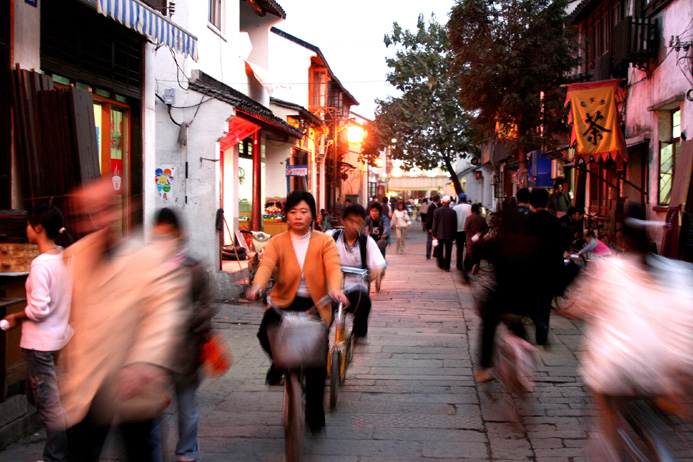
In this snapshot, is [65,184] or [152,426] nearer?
[152,426]

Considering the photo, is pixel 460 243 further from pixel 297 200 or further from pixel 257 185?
pixel 297 200

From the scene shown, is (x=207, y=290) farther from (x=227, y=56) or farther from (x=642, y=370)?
(x=227, y=56)

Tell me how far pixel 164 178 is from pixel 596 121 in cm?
905

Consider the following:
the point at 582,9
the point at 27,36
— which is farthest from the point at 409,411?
the point at 582,9

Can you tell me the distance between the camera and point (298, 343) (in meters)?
4.02

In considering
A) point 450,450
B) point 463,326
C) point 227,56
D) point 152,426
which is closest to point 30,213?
point 152,426

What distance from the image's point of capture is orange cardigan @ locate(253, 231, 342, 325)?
4.56 m

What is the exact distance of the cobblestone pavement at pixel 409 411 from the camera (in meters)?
4.50

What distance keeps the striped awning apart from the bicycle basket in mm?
4209

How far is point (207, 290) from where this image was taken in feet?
12.5

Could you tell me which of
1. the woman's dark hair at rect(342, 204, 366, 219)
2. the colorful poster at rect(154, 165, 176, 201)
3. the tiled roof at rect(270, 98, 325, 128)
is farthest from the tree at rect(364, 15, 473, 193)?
the woman's dark hair at rect(342, 204, 366, 219)

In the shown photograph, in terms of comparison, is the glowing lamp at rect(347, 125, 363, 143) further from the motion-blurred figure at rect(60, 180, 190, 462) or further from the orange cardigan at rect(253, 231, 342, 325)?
the motion-blurred figure at rect(60, 180, 190, 462)

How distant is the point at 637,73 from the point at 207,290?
13.7 meters

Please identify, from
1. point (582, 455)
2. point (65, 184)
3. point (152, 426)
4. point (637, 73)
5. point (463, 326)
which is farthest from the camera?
Answer: point (637, 73)
